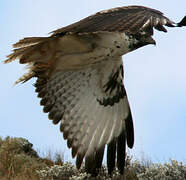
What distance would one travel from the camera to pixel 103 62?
21.6 ft

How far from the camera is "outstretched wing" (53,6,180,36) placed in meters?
4.78

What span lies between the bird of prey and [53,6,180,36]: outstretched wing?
1.19 ft

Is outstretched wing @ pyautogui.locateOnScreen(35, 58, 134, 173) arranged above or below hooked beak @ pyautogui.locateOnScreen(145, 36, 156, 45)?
below

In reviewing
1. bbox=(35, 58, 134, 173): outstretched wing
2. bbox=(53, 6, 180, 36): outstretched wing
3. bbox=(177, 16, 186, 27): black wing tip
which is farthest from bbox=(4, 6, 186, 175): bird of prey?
bbox=(177, 16, 186, 27): black wing tip

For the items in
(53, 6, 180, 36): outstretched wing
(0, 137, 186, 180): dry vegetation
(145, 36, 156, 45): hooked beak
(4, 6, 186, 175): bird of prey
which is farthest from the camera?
(0, 137, 186, 180): dry vegetation

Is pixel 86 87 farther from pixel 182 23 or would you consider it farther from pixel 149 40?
pixel 182 23

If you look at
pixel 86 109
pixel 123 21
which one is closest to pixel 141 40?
pixel 123 21

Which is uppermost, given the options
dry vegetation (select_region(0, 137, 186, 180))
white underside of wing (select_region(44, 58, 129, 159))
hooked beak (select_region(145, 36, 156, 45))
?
hooked beak (select_region(145, 36, 156, 45))

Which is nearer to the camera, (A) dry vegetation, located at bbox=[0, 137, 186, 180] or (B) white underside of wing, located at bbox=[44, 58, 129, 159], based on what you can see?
(B) white underside of wing, located at bbox=[44, 58, 129, 159]

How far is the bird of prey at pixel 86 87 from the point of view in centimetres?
593

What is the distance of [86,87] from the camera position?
692 cm

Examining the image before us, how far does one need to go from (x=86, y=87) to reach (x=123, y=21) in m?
2.13

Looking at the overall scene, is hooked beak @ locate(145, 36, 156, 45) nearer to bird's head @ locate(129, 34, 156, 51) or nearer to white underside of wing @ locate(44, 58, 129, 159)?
bird's head @ locate(129, 34, 156, 51)

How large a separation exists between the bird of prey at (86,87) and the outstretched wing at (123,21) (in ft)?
1.19
